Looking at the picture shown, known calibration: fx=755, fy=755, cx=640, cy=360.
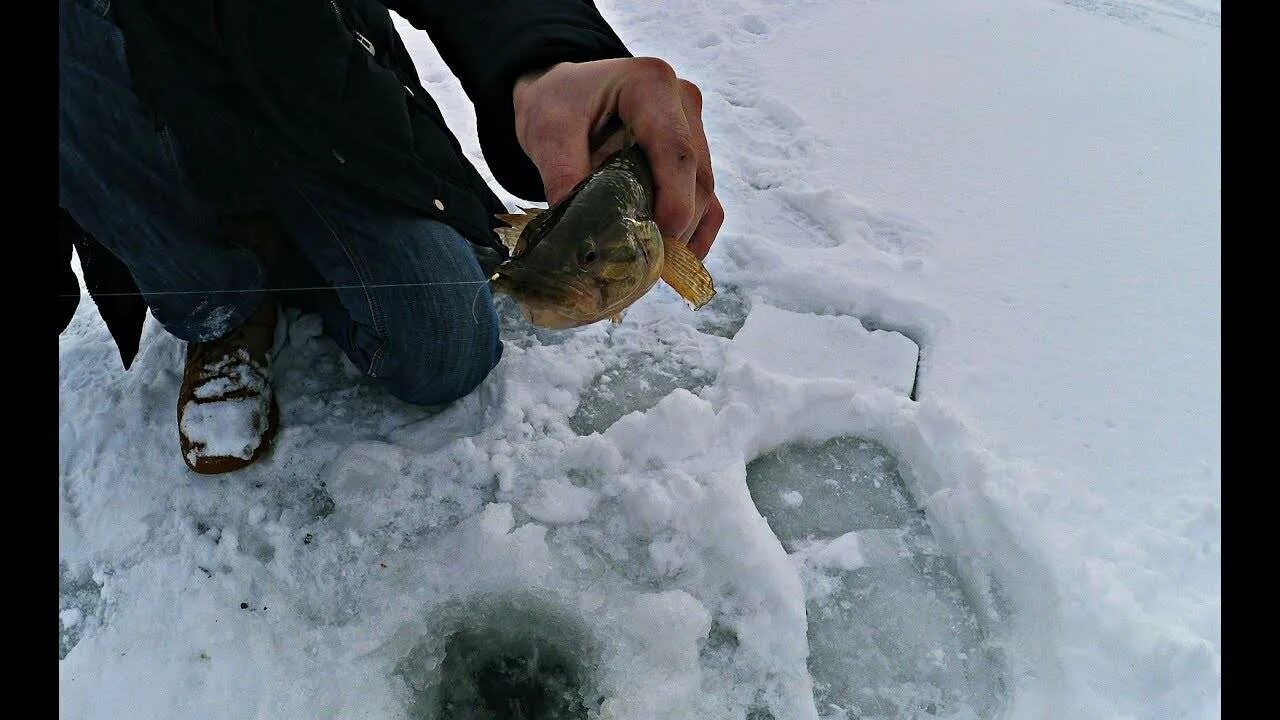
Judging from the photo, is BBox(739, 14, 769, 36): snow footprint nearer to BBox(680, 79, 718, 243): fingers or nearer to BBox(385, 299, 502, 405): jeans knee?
BBox(680, 79, 718, 243): fingers

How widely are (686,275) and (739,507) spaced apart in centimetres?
59

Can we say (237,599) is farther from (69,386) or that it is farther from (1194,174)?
(1194,174)

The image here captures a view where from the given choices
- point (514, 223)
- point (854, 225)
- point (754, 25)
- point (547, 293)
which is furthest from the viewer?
point (754, 25)

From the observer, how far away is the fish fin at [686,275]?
Answer: 1431 mm

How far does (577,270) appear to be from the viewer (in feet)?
3.72

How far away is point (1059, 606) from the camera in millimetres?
1599

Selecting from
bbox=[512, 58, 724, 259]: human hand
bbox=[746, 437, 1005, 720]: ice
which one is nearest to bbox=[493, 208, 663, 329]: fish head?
bbox=[512, 58, 724, 259]: human hand

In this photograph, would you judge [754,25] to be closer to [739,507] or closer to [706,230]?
[706,230]

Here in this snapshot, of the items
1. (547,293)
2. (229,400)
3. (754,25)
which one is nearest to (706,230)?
(547,293)

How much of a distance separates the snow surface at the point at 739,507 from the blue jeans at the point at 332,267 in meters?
0.16

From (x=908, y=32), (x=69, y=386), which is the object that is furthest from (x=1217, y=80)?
(x=69, y=386)

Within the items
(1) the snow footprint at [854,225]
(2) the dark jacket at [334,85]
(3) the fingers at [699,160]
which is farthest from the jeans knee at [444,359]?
(1) the snow footprint at [854,225]

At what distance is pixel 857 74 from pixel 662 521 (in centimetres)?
285

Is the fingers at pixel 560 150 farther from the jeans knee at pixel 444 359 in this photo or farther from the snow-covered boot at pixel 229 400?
the snow-covered boot at pixel 229 400
